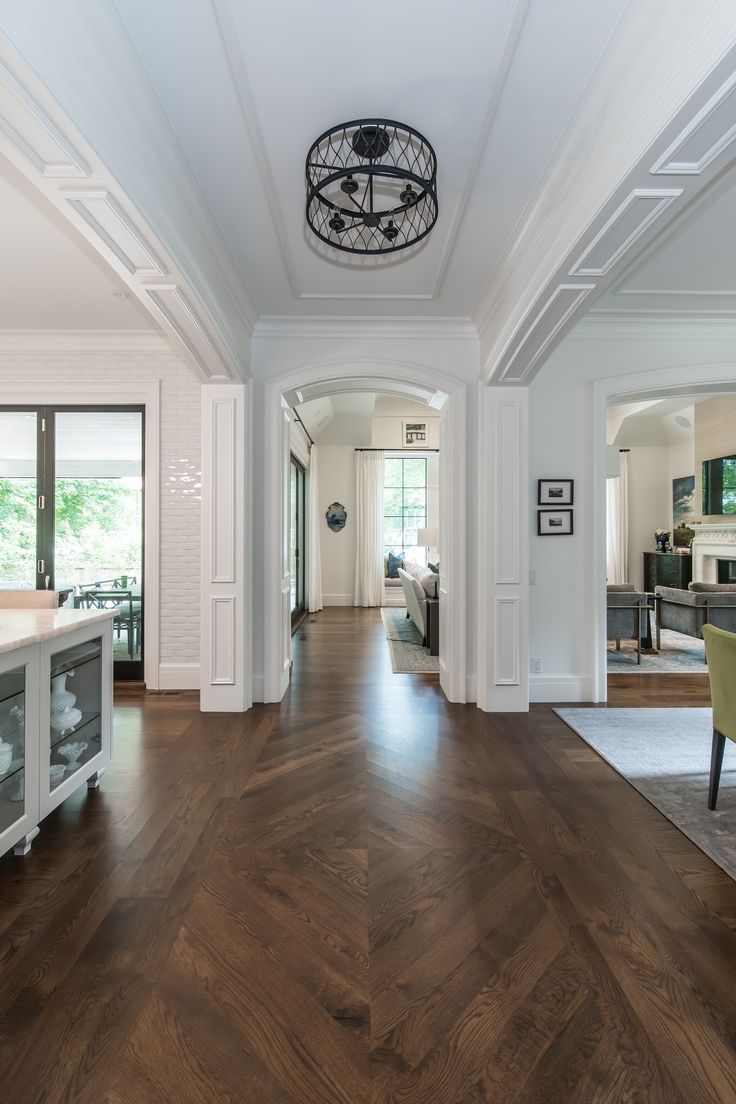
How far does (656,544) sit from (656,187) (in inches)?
389

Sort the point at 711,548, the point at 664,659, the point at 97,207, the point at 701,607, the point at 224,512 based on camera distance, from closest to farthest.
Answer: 1. the point at 97,207
2. the point at 224,512
3. the point at 701,607
4. the point at 664,659
5. the point at 711,548

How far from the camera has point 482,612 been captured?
441 centimetres

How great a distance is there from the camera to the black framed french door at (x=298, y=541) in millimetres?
8773

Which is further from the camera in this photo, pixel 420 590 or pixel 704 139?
pixel 420 590

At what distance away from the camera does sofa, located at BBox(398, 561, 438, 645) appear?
21.4ft

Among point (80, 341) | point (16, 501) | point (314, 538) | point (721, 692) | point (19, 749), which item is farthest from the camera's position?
point (314, 538)

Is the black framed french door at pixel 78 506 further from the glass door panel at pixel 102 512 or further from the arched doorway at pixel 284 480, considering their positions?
the arched doorway at pixel 284 480

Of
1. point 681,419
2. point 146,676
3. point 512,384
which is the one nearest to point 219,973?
point 146,676

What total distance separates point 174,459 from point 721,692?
14.1 ft

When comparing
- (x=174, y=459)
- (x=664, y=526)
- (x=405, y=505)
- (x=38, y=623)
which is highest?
(x=405, y=505)

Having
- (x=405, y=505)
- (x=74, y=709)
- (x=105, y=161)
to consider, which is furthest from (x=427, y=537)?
(x=105, y=161)

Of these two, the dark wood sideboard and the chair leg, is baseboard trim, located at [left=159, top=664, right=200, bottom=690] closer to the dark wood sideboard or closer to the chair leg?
the chair leg

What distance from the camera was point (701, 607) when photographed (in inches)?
230

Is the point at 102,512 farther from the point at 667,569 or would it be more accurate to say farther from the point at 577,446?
the point at 667,569
